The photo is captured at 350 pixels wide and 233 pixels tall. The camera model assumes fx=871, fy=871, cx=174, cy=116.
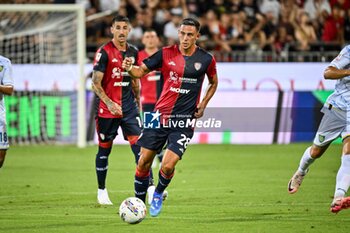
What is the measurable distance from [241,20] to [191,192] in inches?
426

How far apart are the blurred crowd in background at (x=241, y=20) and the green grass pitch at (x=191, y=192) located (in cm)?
329

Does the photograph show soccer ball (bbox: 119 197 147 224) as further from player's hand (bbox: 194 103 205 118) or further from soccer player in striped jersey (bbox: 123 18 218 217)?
player's hand (bbox: 194 103 205 118)

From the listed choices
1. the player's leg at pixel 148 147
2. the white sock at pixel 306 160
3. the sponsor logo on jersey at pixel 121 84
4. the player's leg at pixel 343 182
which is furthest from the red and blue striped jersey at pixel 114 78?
the player's leg at pixel 343 182

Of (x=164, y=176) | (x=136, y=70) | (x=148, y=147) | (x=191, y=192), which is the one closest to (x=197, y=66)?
(x=136, y=70)

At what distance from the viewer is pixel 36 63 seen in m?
21.6

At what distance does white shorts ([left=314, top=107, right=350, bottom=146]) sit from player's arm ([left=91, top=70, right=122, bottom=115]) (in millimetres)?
2834

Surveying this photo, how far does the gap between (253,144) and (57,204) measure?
10.4 meters

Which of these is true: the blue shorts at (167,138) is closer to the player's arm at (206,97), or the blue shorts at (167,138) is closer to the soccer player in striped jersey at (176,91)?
the soccer player in striped jersey at (176,91)

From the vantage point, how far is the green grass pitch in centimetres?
1019

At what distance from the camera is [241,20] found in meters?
23.6

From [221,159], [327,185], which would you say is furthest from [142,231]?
[221,159]

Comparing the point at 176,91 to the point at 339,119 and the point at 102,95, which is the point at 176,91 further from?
the point at 339,119

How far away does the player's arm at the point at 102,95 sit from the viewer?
12.2 m

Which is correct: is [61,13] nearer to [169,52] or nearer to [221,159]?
[221,159]
